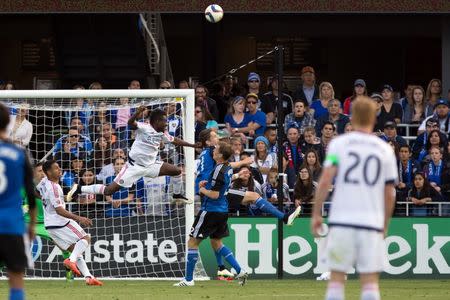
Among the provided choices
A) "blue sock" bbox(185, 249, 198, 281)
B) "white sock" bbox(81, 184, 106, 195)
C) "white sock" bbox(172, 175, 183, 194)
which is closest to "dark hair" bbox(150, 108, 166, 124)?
"white sock" bbox(172, 175, 183, 194)

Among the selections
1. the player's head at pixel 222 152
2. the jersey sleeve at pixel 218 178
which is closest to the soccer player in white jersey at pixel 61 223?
the jersey sleeve at pixel 218 178

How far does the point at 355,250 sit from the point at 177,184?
9.06 m

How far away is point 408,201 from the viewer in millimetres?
19438

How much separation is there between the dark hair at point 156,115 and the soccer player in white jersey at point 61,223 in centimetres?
167

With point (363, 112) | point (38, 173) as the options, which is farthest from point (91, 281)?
point (363, 112)

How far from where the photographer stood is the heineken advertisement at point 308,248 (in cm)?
1897

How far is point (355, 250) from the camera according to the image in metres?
9.38

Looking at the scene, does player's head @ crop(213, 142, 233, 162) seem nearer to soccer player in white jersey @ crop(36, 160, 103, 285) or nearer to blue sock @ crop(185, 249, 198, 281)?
blue sock @ crop(185, 249, 198, 281)

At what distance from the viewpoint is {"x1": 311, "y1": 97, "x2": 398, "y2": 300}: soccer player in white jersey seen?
934 cm

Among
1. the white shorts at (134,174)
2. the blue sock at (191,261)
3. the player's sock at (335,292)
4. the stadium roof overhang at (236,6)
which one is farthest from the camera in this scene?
the stadium roof overhang at (236,6)

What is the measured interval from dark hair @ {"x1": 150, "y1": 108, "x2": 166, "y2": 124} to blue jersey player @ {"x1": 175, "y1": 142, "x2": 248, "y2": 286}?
1611 millimetres

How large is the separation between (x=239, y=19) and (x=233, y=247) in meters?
9.85

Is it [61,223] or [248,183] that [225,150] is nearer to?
[61,223]

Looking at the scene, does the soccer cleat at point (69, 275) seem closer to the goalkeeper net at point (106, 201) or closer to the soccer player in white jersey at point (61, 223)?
the soccer player in white jersey at point (61, 223)
